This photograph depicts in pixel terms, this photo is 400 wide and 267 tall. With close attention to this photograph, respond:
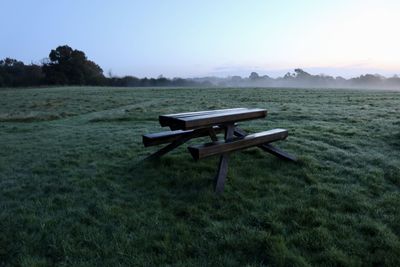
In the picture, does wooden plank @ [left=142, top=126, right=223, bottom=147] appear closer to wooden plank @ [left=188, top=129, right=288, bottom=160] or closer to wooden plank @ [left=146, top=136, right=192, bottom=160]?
wooden plank @ [left=146, top=136, right=192, bottom=160]

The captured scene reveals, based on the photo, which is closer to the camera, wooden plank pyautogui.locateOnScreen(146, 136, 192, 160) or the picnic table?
the picnic table

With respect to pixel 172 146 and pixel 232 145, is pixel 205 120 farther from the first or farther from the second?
pixel 172 146

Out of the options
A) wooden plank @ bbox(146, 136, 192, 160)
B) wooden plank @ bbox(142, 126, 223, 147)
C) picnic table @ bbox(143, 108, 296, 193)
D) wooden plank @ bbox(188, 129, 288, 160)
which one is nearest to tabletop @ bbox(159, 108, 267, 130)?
picnic table @ bbox(143, 108, 296, 193)

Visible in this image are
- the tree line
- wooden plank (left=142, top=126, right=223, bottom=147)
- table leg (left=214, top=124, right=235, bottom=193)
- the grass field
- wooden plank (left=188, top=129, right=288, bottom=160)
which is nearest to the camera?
the grass field

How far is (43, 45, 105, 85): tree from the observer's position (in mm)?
59031

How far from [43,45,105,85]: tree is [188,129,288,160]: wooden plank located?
59.0 m

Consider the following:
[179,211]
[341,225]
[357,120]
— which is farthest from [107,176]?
[357,120]

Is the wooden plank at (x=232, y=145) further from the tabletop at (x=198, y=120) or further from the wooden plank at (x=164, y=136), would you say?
the wooden plank at (x=164, y=136)

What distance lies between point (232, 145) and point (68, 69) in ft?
202

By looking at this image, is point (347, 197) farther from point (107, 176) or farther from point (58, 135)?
point (58, 135)

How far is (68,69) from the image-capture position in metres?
60.1

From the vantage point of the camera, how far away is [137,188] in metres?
4.95

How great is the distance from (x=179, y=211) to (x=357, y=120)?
29.0 feet

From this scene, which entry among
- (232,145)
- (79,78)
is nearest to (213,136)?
(232,145)
